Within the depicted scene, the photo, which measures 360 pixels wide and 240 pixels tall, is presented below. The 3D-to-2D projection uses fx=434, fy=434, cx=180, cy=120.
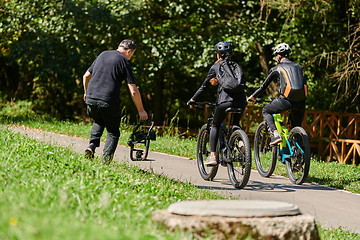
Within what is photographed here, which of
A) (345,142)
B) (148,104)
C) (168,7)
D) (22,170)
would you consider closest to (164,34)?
(168,7)

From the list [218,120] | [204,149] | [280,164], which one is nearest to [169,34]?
[280,164]

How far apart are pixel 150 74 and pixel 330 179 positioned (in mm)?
9144

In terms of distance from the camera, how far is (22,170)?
4.06m

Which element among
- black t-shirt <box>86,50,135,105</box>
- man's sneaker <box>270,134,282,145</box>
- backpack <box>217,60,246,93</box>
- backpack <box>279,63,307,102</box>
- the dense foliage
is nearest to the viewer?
black t-shirt <box>86,50,135,105</box>

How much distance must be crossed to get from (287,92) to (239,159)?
136 cm

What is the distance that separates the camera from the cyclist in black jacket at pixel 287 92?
20.8ft

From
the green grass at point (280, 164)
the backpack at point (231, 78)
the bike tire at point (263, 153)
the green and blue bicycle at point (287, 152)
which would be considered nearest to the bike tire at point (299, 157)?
the green and blue bicycle at point (287, 152)

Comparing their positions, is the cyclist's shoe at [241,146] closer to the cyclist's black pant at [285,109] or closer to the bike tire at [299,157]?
the bike tire at [299,157]

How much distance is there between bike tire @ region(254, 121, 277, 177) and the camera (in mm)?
6945

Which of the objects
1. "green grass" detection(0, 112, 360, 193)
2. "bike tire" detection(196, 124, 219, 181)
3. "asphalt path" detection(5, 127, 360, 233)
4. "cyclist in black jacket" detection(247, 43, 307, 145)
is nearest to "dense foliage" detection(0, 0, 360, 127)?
"green grass" detection(0, 112, 360, 193)

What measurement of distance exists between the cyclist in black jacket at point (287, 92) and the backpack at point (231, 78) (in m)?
0.88

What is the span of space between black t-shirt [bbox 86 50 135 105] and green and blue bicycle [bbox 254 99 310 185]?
8.40 feet

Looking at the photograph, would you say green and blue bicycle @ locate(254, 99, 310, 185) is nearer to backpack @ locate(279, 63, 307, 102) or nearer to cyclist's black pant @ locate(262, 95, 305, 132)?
cyclist's black pant @ locate(262, 95, 305, 132)

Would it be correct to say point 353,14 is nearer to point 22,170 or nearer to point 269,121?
point 269,121
